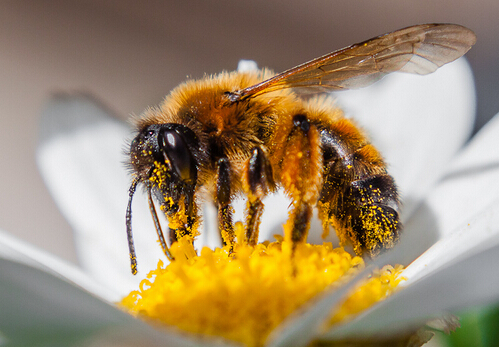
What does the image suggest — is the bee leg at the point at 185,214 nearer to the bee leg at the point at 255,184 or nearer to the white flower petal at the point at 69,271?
the bee leg at the point at 255,184

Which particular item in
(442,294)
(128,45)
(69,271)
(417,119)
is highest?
(128,45)

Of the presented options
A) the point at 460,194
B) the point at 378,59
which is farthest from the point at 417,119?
the point at 378,59

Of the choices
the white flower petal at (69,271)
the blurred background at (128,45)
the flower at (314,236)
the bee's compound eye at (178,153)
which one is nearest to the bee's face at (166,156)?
the bee's compound eye at (178,153)

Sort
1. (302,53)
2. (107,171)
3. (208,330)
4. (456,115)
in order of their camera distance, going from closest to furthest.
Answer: (208,330) → (456,115) → (107,171) → (302,53)

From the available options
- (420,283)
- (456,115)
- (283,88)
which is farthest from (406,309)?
(456,115)

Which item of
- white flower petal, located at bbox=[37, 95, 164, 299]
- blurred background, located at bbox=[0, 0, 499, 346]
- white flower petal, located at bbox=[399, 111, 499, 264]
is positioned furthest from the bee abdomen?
blurred background, located at bbox=[0, 0, 499, 346]

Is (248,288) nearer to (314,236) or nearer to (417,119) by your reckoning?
(314,236)

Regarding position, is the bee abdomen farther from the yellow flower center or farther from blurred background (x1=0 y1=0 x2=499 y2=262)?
blurred background (x1=0 y1=0 x2=499 y2=262)

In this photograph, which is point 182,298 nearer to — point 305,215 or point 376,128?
point 305,215
